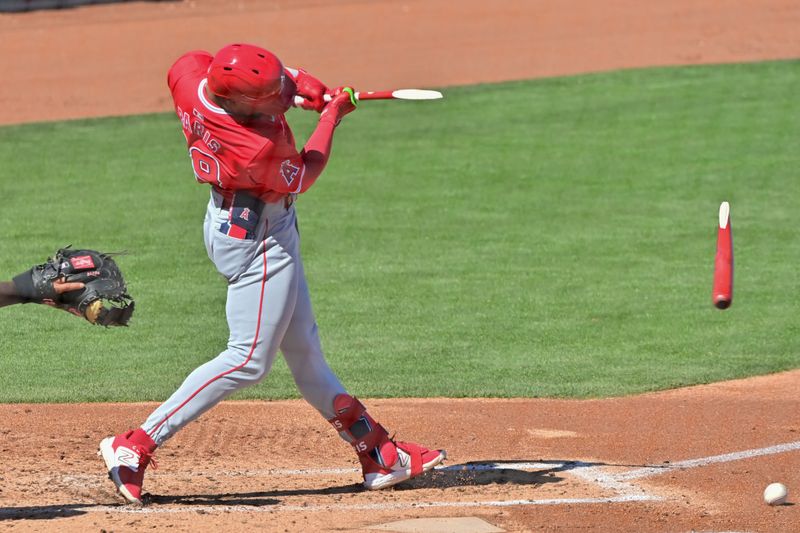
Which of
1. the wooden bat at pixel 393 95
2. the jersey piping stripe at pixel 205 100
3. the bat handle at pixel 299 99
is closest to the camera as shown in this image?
the jersey piping stripe at pixel 205 100

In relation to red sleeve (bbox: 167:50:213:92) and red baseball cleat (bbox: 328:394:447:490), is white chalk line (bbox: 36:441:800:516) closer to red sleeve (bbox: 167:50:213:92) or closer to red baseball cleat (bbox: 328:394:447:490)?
red baseball cleat (bbox: 328:394:447:490)

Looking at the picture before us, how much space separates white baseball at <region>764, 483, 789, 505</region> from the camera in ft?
17.2

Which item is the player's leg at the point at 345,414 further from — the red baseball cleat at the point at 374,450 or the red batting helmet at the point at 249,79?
the red batting helmet at the point at 249,79

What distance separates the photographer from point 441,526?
498 cm

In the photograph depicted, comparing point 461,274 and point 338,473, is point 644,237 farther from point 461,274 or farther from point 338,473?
point 338,473

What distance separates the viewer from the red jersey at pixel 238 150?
Result: 4922 mm

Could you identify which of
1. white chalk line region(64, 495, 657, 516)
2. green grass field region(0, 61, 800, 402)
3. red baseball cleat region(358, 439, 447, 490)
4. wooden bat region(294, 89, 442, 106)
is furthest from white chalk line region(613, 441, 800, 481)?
wooden bat region(294, 89, 442, 106)

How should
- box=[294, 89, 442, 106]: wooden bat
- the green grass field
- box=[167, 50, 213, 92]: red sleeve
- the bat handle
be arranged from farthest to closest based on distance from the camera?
the green grass field < box=[294, 89, 442, 106]: wooden bat < the bat handle < box=[167, 50, 213, 92]: red sleeve

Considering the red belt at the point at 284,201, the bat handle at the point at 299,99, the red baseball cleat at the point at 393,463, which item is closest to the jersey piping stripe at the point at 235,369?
the red belt at the point at 284,201

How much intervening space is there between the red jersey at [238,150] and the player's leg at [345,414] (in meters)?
0.55

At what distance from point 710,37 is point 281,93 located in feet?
49.2

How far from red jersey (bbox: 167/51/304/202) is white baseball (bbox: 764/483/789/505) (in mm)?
2192

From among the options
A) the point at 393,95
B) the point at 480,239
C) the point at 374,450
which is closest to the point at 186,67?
the point at 393,95

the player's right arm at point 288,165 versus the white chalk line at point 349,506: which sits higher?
the player's right arm at point 288,165
